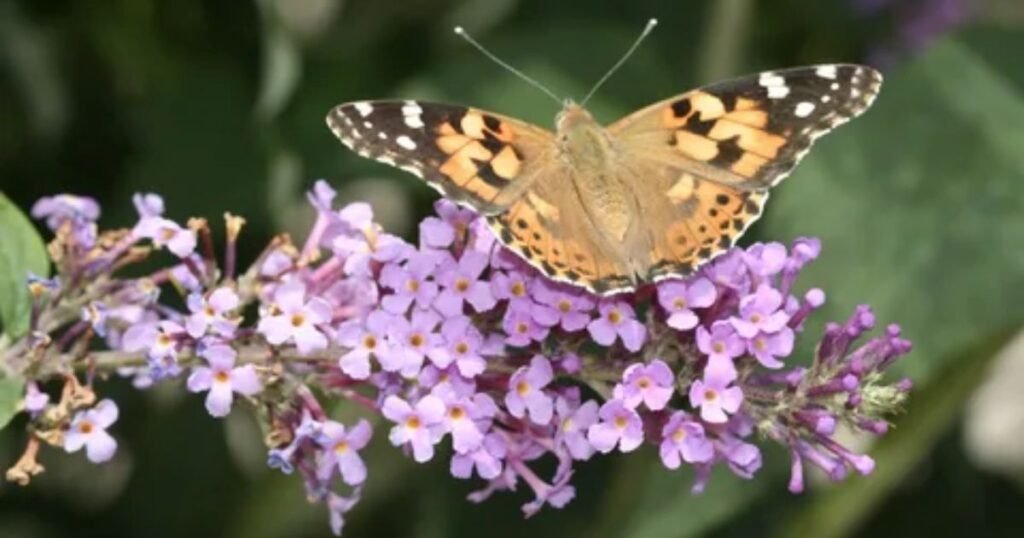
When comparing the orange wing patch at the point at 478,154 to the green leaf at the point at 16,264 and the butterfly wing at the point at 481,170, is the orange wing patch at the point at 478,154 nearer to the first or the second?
the butterfly wing at the point at 481,170

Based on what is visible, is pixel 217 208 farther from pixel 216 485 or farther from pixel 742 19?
pixel 742 19

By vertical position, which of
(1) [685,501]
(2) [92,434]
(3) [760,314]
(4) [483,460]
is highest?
(3) [760,314]

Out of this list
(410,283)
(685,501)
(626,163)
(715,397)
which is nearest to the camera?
(715,397)

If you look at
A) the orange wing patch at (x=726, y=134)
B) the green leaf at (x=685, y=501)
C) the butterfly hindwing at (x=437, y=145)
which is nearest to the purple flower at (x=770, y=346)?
the orange wing patch at (x=726, y=134)

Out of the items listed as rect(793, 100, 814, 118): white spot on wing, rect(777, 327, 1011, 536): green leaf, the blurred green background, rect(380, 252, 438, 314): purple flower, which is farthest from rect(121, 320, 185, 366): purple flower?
rect(777, 327, 1011, 536): green leaf

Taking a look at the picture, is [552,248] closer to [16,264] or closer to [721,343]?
[721,343]

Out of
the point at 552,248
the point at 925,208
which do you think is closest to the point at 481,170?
the point at 552,248
